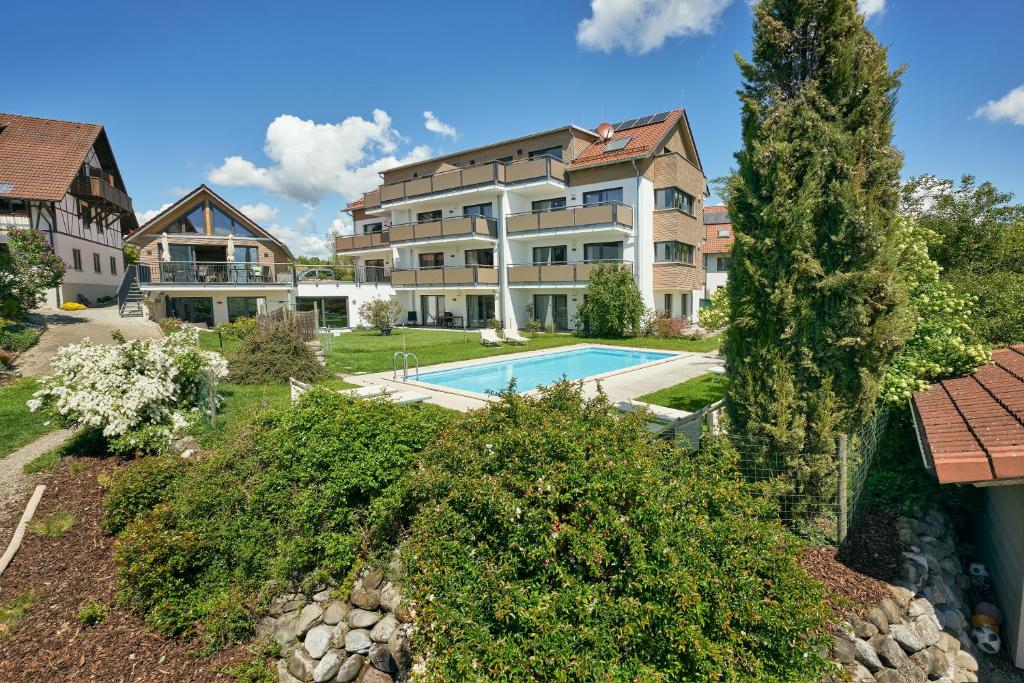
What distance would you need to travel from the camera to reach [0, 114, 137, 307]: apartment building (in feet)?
80.9

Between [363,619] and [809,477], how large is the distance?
5.47 meters

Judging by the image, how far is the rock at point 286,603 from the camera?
5.82 metres

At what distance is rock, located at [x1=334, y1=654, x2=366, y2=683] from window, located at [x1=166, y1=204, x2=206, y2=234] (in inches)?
1364

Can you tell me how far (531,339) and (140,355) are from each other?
61.9ft

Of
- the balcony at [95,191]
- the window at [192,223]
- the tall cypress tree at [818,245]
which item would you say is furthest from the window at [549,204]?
the balcony at [95,191]

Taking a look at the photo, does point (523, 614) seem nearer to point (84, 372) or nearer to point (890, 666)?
point (890, 666)

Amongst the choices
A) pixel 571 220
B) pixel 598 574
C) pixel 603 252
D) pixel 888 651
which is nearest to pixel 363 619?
pixel 598 574

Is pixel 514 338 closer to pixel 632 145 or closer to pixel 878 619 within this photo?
pixel 632 145

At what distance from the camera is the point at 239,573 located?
594cm

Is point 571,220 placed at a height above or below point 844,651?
above

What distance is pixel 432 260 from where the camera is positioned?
3622 cm

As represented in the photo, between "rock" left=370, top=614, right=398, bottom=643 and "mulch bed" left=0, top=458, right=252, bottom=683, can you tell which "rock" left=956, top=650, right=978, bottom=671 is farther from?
"mulch bed" left=0, top=458, right=252, bottom=683

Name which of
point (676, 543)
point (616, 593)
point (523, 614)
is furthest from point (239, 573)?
point (676, 543)

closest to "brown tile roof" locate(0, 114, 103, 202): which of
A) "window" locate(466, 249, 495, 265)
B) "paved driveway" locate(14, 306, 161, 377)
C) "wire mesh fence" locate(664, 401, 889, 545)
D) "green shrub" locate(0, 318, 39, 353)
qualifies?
"paved driveway" locate(14, 306, 161, 377)
